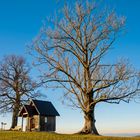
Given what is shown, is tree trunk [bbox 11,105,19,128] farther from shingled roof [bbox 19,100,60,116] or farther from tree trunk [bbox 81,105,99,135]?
tree trunk [bbox 81,105,99,135]

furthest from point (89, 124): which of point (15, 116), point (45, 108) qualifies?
point (15, 116)

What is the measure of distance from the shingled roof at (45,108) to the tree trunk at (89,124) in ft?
51.4

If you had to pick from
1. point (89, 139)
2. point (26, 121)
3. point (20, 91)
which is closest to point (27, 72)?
point (20, 91)

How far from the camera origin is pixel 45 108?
2085 inches

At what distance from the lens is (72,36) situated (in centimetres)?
3725

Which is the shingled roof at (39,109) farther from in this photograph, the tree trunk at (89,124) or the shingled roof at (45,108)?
the tree trunk at (89,124)

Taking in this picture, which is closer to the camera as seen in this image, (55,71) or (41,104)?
(55,71)

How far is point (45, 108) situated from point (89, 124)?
695 inches

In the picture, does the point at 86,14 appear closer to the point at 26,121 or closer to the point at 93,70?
the point at 93,70

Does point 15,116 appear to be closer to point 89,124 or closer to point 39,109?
point 39,109

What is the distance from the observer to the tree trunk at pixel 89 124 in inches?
1430

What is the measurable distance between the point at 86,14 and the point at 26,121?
2398 centimetres

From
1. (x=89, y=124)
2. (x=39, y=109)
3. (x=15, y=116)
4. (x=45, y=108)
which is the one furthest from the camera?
(x=15, y=116)

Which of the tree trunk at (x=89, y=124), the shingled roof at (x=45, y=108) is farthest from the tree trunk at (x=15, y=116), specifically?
the tree trunk at (x=89, y=124)
